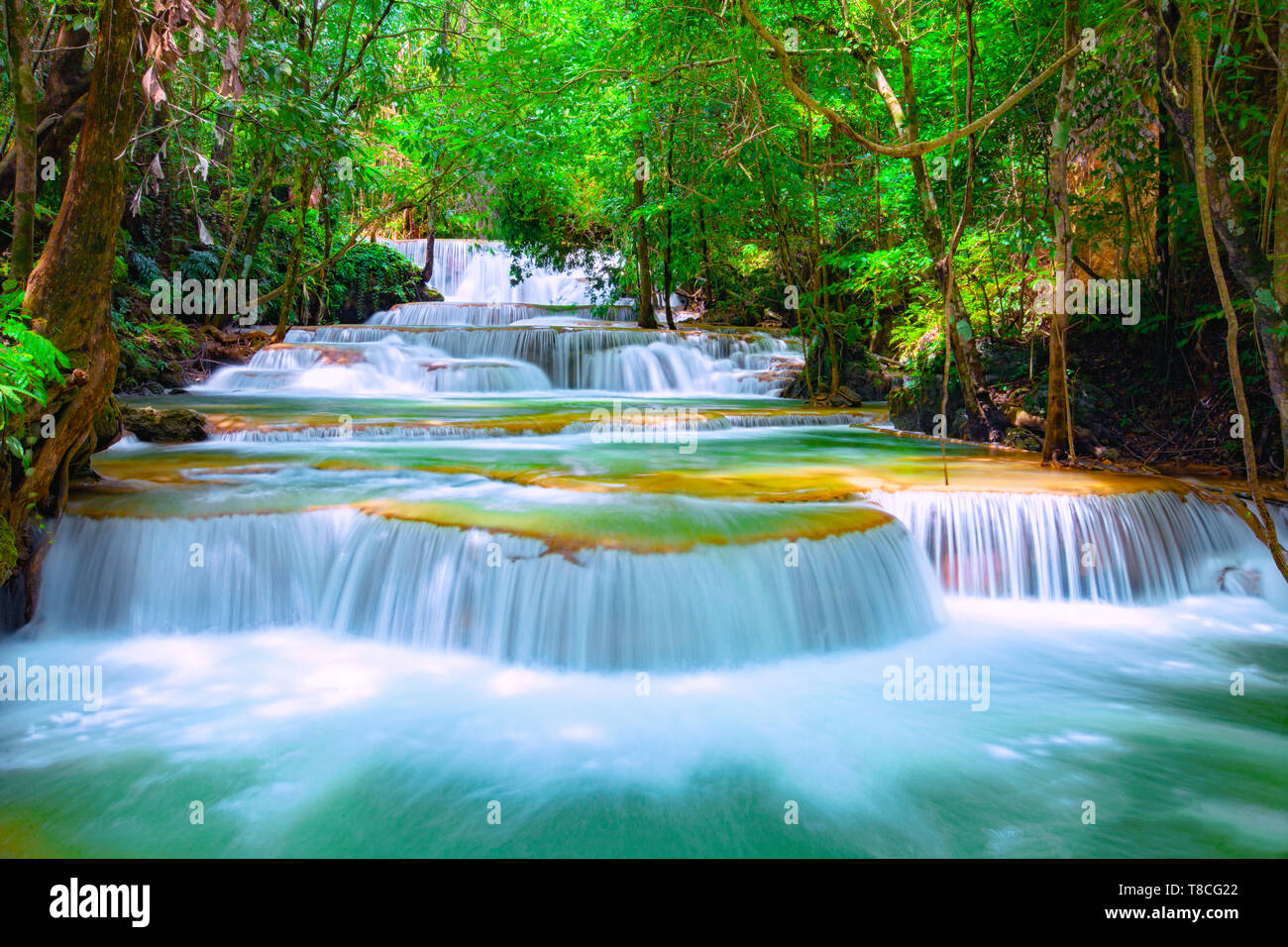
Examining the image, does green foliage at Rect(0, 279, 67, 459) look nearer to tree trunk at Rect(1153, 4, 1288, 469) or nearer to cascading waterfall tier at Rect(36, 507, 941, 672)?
cascading waterfall tier at Rect(36, 507, 941, 672)

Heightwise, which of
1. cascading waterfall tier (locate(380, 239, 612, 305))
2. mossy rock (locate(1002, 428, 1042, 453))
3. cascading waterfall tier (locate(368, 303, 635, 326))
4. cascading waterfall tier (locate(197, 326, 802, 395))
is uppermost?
cascading waterfall tier (locate(380, 239, 612, 305))

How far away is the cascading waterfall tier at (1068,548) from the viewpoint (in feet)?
17.7

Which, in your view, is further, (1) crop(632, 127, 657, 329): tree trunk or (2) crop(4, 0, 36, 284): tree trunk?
(1) crop(632, 127, 657, 329): tree trunk

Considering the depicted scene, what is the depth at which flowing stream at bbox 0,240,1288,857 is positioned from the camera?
3.09 metres

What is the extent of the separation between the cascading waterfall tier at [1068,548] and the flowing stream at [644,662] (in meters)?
0.02

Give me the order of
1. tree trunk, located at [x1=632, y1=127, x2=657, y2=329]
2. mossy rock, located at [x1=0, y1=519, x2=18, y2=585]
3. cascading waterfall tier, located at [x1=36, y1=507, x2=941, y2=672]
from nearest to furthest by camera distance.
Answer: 1. mossy rock, located at [x1=0, y1=519, x2=18, y2=585]
2. cascading waterfall tier, located at [x1=36, y1=507, x2=941, y2=672]
3. tree trunk, located at [x1=632, y1=127, x2=657, y2=329]

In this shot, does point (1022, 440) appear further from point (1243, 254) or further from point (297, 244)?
point (297, 244)

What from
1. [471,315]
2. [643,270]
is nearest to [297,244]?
[643,270]

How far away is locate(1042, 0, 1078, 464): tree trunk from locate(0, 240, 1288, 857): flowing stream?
565 mm

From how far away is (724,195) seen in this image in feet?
36.8

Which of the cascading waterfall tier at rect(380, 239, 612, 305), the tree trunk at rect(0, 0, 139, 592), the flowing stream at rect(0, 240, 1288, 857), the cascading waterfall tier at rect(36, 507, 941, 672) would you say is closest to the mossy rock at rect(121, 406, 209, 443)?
the flowing stream at rect(0, 240, 1288, 857)

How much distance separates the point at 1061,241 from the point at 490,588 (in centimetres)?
519

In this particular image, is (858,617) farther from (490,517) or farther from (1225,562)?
(1225,562)

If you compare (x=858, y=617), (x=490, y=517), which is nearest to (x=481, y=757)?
(x=490, y=517)
